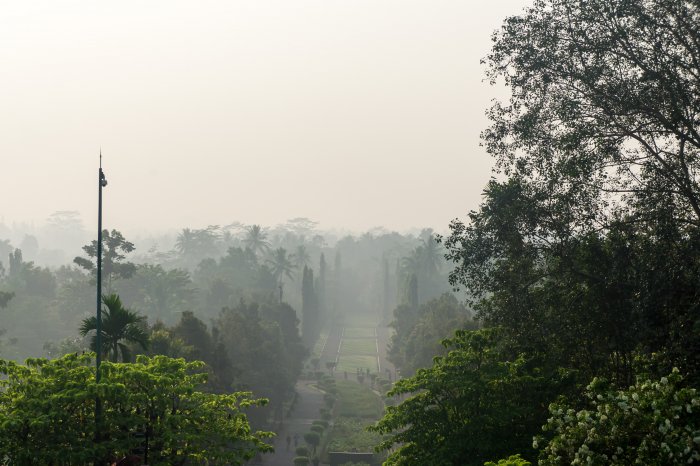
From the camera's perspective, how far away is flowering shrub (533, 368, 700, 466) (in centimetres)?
923

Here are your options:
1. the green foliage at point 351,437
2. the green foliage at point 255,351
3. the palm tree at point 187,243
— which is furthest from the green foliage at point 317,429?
the palm tree at point 187,243

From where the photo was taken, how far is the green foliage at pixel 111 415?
14.3m

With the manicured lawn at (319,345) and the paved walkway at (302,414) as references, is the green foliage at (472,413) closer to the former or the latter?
the paved walkway at (302,414)

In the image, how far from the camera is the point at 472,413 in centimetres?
1739

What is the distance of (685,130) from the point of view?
55.9 ft

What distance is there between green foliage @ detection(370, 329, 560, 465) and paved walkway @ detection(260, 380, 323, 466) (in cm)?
2372

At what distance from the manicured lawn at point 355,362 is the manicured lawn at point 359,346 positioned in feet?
6.20

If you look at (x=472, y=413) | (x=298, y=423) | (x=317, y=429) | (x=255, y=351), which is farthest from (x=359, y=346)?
(x=472, y=413)

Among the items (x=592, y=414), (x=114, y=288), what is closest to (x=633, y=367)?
(x=592, y=414)

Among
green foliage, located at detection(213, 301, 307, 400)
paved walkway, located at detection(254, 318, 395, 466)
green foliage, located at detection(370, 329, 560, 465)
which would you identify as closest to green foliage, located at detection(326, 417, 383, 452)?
paved walkway, located at detection(254, 318, 395, 466)

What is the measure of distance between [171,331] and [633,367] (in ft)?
91.3

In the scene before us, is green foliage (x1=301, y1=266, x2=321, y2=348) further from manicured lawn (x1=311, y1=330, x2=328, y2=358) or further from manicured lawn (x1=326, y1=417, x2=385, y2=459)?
manicured lawn (x1=326, y1=417, x2=385, y2=459)

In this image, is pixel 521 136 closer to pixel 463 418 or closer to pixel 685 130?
pixel 685 130

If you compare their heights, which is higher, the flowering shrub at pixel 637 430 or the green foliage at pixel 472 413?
the flowering shrub at pixel 637 430
